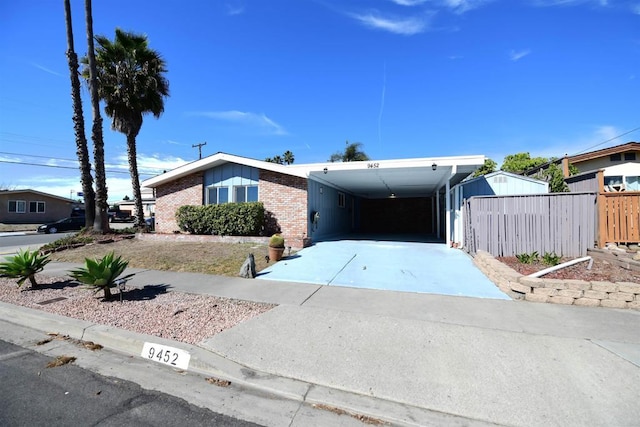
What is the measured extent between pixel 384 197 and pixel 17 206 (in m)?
38.3

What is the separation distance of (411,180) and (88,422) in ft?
45.1

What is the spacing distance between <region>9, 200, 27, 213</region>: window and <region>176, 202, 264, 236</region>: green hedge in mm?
31852

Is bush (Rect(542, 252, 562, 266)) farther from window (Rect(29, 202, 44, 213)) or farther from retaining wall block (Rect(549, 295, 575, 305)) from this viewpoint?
window (Rect(29, 202, 44, 213))

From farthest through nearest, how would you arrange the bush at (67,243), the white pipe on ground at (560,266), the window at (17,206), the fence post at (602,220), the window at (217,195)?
1. the window at (17,206)
2. the window at (217,195)
3. the bush at (67,243)
4. the fence post at (602,220)
5. the white pipe on ground at (560,266)

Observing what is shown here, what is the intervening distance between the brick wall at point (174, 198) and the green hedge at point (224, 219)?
1080mm

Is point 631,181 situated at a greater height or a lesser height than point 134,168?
lesser

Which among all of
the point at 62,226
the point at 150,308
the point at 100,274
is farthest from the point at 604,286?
the point at 62,226

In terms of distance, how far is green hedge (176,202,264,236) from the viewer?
1266 centimetres

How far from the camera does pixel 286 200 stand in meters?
13.3

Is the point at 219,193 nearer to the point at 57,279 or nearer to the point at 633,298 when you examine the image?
the point at 57,279

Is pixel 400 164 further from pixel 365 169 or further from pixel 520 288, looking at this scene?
pixel 520 288

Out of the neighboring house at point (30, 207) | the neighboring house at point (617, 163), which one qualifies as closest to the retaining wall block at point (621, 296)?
the neighboring house at point (617, 163)

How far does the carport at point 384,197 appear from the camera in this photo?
37.4 ft

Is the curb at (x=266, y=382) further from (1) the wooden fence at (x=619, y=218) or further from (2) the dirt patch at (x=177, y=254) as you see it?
(1) the wooden fence at (x=619, y=218)
